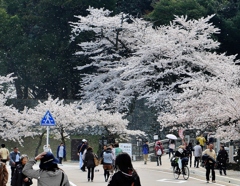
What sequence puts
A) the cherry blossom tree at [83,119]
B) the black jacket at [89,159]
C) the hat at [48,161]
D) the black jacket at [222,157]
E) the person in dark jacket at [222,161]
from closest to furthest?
the hat at [48,161]
the black jacket at [89,159]
the person in dark jacket at [222,161]
the black jacket at [222,157]
the cherry blossom tree at [83,119]

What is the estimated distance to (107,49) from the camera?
55.3 m

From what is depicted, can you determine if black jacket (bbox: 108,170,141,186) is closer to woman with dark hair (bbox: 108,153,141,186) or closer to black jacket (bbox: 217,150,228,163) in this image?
woman with dark hair (bbox: 108,153,141,186)

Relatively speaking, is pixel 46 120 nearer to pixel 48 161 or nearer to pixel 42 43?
pixel 48 161

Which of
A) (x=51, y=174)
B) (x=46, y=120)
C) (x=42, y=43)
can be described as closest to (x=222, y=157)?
(x=46, y=120)

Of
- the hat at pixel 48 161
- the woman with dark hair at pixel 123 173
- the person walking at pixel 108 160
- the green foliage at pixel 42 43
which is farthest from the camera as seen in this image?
the green foliage at pixel 42 43

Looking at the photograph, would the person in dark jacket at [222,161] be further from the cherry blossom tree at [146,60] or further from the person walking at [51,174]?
the person walking at [51,174]

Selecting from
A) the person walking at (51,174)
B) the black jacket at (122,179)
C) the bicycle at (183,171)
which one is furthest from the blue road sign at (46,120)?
the black jacket at (122,179)

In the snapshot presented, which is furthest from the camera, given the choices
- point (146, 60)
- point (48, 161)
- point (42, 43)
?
point (42, 43)

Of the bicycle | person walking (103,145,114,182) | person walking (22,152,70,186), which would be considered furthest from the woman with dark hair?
the bicycle

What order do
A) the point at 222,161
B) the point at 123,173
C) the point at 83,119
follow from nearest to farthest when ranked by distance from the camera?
the point at 123,173 < the point at 222,161 < the point at 83,119

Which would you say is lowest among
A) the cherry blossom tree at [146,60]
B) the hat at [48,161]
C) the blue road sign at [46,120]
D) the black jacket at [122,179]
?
the black jacket at [122,179]

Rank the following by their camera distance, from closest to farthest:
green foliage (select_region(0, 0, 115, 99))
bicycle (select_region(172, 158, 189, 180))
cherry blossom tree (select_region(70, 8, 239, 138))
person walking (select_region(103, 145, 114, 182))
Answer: person walking (select_region(103, 145, 114, 182))
bicycle (select_region(172, 158, 189, 180))
cherry blossom tree (select_region(70, 8, 239, 138))
green foliage (select_region(0, 0, 115, 99))

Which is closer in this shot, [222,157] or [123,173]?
[123,173]

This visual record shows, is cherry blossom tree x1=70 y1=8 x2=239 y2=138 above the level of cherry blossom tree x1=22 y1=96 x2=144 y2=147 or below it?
above
